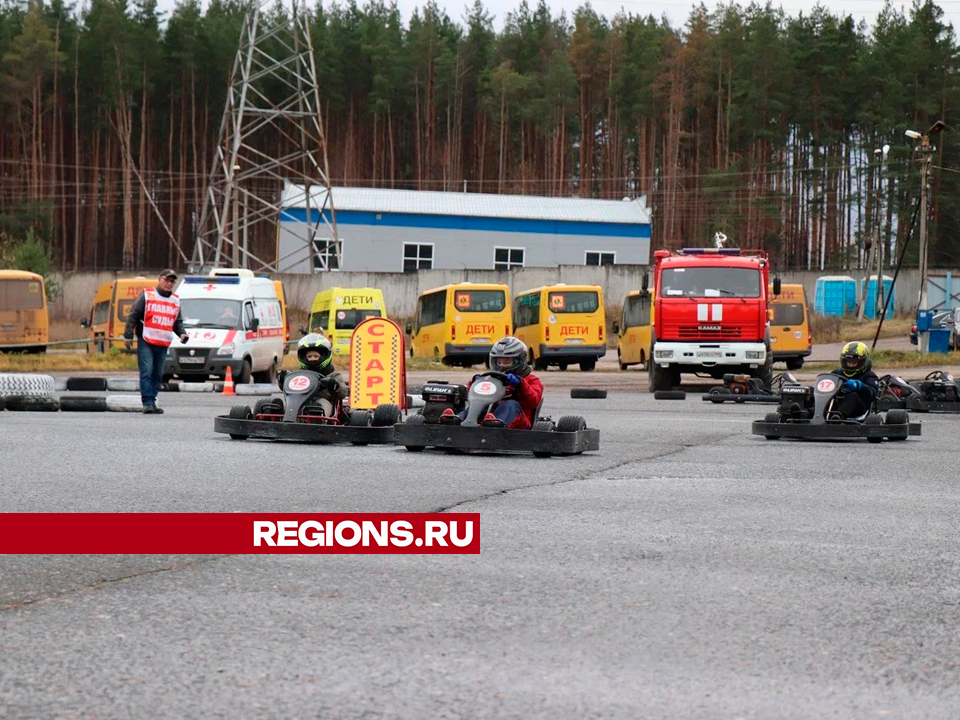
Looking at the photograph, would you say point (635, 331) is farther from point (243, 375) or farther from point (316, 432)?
point (316, 432)

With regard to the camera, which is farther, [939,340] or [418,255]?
[418,255]

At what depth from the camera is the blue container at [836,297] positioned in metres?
60.1

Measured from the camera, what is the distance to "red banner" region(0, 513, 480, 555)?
663 cm

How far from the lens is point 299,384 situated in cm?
1344

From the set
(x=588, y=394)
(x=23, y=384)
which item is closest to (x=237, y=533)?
(x=23, y=384)

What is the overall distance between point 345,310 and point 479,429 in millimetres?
26106

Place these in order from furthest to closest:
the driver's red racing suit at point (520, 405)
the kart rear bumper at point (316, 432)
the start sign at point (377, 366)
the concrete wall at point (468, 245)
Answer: the concrete wall at point (468, 245) < the start sign at point (377, 366) < the kart rear bumper at point (316, 432) < the driver's red racing suit at point (520, 405)

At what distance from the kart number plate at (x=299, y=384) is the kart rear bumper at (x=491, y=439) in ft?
4.53

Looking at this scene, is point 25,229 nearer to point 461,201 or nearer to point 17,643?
point 461,201

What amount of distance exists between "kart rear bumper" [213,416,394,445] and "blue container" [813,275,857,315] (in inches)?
1935

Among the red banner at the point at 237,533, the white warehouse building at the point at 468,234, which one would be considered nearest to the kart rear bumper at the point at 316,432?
the red banner at the point at 237,533

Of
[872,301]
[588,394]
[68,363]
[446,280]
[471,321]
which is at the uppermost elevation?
[446,280]

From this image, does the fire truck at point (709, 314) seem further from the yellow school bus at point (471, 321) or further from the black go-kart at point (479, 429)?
the black go-kart at point (479, 429)

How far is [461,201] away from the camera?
7088 centimetres
